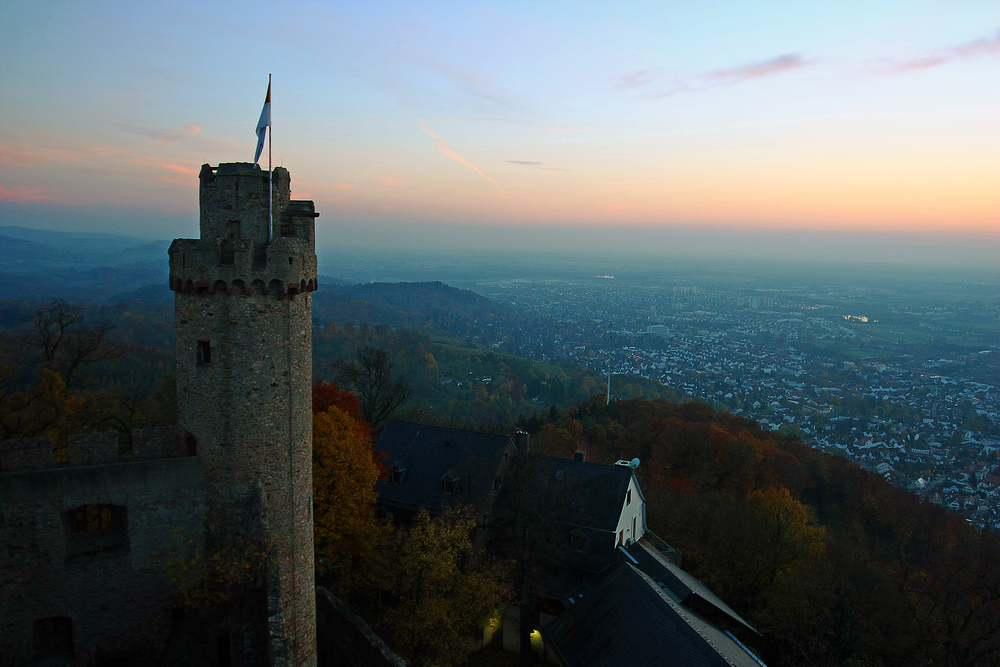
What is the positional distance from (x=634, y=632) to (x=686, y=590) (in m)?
4.69

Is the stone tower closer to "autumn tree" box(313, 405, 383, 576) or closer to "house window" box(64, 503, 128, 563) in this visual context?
"house window" box(64, 503, 128, 563)

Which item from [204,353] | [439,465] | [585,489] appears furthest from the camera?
[439,465]

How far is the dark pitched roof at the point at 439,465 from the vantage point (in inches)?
1033

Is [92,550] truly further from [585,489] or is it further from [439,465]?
[585,489]

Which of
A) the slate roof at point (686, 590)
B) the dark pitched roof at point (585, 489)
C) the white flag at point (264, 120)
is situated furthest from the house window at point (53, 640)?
the slate roof at point (686, 590)

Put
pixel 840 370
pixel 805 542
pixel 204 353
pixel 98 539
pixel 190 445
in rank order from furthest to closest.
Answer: pixel 840 370, pixel 805 542, pixel 190 445, pixel 98 539, pixel 204 353

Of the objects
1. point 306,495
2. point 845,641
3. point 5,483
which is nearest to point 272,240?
point 306,495

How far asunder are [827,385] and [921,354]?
3689 cm

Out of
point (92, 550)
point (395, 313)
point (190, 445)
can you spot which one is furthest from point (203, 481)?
point (395, 313)

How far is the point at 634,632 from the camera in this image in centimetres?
1770

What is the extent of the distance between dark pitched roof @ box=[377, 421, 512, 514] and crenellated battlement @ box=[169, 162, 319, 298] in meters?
14.5

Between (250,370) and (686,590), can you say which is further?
(686,590)

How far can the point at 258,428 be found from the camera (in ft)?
42.9

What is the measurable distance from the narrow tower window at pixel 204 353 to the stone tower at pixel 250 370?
2cm
